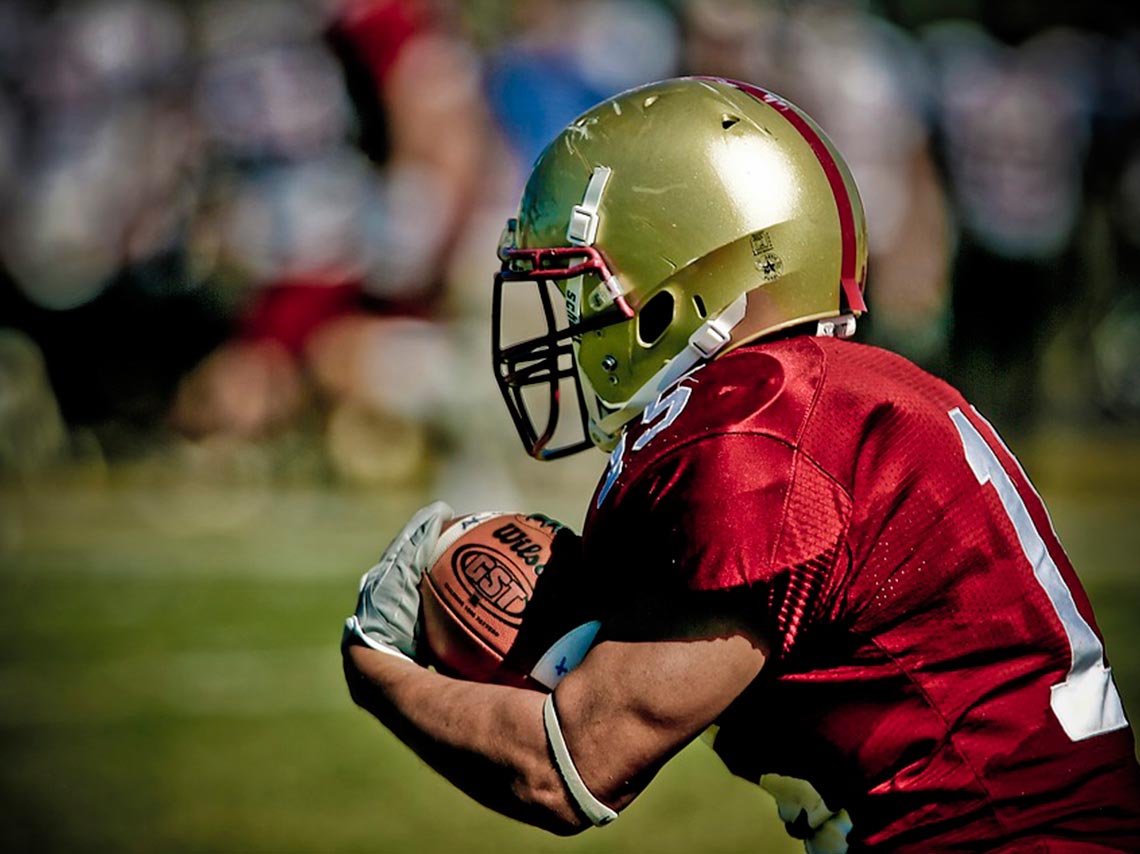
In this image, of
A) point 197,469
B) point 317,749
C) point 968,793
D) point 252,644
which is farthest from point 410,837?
point 197,469

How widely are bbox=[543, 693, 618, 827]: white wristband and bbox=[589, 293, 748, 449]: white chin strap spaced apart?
19.2 inches

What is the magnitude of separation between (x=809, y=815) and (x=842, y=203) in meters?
0.80

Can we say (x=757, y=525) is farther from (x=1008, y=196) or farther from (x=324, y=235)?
(x=1008, y=196)

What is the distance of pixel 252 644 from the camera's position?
5.78 m

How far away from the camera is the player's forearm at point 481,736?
5.93 ft

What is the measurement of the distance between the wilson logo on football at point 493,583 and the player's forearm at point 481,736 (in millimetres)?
123

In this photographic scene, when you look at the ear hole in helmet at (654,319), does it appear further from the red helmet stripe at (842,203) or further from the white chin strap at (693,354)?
the red helmet stripe at (842,203)

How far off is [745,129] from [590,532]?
587mm

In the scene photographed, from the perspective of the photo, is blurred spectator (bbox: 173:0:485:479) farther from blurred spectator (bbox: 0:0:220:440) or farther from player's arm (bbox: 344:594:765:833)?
player's arm (bbox: 344:594:765:833)

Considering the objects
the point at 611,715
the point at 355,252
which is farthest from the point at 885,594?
the point at 355,252

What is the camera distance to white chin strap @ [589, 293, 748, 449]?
6.63 ft

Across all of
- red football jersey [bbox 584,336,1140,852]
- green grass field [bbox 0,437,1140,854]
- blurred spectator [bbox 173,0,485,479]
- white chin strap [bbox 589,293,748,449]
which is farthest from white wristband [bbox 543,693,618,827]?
blurred spectator [bbox 173,0,485,479]

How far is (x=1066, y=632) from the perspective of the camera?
5.94 feet

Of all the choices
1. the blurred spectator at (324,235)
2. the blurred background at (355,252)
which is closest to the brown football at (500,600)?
the blurred background at (355,252)
